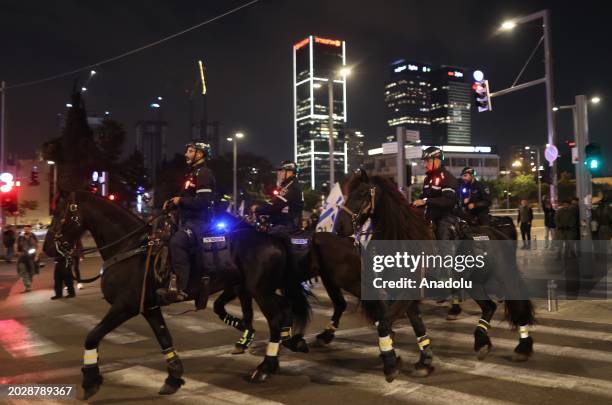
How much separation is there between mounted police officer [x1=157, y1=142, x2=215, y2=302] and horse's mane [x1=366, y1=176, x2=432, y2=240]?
6.96 ft

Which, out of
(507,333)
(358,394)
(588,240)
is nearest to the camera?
(358,394)

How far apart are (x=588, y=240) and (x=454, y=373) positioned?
9949mm

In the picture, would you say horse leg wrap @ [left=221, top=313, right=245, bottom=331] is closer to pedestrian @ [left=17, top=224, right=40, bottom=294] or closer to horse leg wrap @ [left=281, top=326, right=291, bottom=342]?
horse leg wrap @ [left=281, top=326, right=291, bottom=342]

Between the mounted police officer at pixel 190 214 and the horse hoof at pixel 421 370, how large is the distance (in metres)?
2.82

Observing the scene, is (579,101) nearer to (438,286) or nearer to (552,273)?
(552,273)

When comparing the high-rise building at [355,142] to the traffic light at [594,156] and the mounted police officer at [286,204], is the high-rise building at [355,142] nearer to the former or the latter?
the traffic light at [594,156]

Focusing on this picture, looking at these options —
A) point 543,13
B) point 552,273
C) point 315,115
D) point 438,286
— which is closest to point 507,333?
point 438,286

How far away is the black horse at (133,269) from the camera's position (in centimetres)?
604

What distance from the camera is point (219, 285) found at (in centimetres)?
701

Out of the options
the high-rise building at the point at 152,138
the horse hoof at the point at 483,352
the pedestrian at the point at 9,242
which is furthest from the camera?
the high-rise building at the point at 152,138

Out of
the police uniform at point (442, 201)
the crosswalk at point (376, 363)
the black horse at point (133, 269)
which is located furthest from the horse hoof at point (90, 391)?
the police uniform at point (442, 201)

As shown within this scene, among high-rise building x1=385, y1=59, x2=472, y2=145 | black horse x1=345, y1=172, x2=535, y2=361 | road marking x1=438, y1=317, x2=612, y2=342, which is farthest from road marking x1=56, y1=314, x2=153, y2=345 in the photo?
high-rise building x1=385, y1=59, x2=472, y2=145

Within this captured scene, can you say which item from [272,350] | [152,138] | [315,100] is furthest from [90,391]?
[152,138]

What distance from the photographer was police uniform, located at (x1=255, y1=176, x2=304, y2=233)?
8.31m
